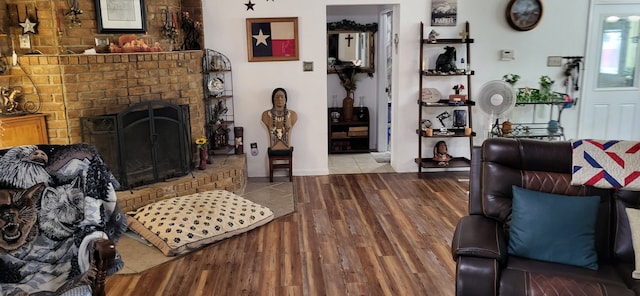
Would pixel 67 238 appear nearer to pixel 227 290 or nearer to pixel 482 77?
pixel 227 290

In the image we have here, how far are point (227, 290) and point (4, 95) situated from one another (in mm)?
2291

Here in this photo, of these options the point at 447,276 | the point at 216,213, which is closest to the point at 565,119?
the point at 447,276

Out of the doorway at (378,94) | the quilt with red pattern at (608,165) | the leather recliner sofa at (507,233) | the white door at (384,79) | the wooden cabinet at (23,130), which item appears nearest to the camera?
the leather recliner sofa at (507,233)

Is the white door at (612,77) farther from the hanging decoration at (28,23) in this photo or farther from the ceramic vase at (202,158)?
the hanging decoration at (28,23)

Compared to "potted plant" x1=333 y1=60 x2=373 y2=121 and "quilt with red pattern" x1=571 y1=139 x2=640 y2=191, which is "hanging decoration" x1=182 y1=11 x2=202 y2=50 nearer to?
"potted plant" x1=333 y1=60 x2=373 y2=121

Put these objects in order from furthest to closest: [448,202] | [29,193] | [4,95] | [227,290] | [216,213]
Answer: [448,202] < [216,213] < [4,95] < [227,290] < [29,193]

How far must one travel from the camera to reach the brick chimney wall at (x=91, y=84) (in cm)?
368

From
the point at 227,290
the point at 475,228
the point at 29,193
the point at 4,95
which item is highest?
the point at 4,95

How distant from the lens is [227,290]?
2.91 meters

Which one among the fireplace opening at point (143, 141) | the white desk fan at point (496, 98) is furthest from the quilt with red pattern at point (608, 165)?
the fireplace opening at point (143, 141)

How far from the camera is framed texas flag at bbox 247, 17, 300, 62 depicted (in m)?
5.14

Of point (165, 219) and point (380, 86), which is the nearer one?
point (165, 219)

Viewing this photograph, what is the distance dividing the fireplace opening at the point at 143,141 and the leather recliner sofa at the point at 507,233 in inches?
110

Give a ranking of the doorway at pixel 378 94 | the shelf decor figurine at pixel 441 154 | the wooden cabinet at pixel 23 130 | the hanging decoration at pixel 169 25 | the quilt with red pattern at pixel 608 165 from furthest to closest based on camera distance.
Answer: the doorway at pixel 378 94 → the shelf decor figurine at pixel 441 154 → the hanging decoration at pixel 169 25 → the wooden cabinet at pixel 23 130 → the quilt with red pattern at pixel 608 165
